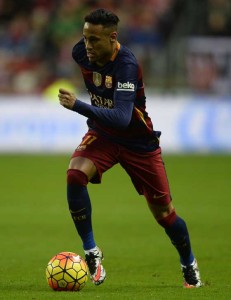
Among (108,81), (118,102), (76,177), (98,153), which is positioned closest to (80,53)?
(108,81)

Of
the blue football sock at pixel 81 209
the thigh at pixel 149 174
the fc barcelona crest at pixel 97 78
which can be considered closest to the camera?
the blue football sock at pixel 81 209

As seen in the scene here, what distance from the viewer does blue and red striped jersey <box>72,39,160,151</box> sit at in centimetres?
738

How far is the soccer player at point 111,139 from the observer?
750 cm

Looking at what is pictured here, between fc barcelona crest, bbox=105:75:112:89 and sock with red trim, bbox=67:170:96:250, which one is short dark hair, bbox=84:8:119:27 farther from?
sock with red trim, bbox=67:170:96:250

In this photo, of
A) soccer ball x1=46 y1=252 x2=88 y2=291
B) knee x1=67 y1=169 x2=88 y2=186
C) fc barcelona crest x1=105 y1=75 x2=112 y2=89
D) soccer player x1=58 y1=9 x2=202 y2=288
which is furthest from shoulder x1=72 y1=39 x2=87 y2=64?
soccer ball x1=46 y1=252 x2=88 y2=291

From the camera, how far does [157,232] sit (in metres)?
12.0

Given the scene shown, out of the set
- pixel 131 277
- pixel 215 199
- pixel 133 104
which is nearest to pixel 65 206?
pixel 215 199

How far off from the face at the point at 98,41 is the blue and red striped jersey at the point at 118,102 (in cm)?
11

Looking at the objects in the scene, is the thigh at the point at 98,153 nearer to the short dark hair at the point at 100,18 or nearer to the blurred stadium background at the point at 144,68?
the short dark hair at the point at 100,18

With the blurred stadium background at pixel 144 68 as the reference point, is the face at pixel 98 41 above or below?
above

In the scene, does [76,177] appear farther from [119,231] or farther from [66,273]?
[119,231]

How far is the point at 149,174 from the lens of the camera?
784cm

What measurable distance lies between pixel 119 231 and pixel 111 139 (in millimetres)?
4173

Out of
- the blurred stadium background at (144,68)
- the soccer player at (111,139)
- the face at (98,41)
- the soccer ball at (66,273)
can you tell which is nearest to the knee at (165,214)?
the soccer player at (111,139)
